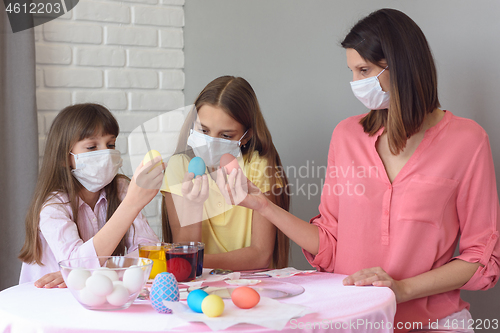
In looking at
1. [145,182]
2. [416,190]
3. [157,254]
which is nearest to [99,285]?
[157,254]

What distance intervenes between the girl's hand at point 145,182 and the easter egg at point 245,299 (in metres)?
0.39

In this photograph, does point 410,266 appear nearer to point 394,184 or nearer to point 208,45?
point 394,184

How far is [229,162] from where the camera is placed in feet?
3.96

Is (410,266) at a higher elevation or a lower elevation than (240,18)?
lower

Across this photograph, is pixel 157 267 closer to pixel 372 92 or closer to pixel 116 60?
pixel 372 92

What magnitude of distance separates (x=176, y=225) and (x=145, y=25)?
108 cm

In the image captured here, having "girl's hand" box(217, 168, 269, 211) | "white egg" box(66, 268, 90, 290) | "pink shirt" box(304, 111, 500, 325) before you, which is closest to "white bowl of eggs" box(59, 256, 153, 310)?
"white egg" box(66, 268, 90, 290)

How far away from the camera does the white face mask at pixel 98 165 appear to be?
1.28 metres

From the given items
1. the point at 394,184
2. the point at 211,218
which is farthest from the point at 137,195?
the point at 394,184

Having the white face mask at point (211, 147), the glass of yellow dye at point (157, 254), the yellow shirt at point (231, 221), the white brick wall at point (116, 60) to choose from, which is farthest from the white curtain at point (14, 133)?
the glass of yellow dye at point (157, 254)

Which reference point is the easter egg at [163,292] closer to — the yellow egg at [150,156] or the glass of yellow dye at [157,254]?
the glass of yellow dye at [157,254]

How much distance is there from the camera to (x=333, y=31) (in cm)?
159

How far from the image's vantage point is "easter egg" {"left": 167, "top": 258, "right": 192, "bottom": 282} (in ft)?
3.13

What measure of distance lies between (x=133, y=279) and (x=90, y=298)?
73 millimetres
